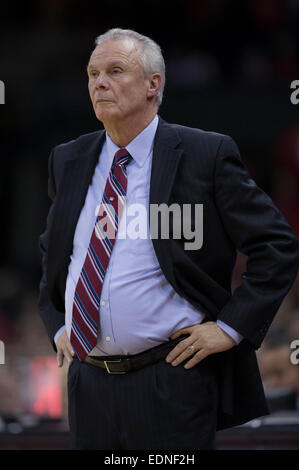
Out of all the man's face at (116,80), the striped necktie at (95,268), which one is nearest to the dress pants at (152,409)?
the striped necktie at (95,268)

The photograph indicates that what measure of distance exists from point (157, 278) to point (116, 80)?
53cm

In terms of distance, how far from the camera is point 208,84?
336 inches

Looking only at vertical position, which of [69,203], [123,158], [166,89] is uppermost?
[123,158]

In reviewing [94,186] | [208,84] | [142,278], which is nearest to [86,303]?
[142,278]

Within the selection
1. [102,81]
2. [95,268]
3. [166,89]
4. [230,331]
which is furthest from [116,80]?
[166,89]

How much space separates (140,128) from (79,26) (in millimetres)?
8107

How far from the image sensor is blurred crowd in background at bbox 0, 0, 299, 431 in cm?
839

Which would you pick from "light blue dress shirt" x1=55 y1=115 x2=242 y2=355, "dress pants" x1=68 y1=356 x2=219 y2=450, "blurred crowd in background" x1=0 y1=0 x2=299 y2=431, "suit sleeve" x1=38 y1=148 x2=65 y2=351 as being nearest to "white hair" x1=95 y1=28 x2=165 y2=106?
"light blue dress shirt" x1=55 y1=115 x2=242 y2=355

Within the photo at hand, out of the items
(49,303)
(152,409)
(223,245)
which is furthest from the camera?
(49,303)

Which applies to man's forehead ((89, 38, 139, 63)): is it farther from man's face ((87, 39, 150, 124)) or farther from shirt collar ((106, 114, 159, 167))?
shirt collar ((106, 114, 159, 167))

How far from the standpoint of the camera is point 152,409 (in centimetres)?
239

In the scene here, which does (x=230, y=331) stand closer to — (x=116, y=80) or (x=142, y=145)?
(x=142, y=145)

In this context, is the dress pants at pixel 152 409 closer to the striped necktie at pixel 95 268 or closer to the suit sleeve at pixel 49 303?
the striped necktie at pixel 95 268

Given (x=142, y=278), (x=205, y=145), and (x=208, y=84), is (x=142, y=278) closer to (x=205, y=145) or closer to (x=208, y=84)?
(x=205, y=145)
